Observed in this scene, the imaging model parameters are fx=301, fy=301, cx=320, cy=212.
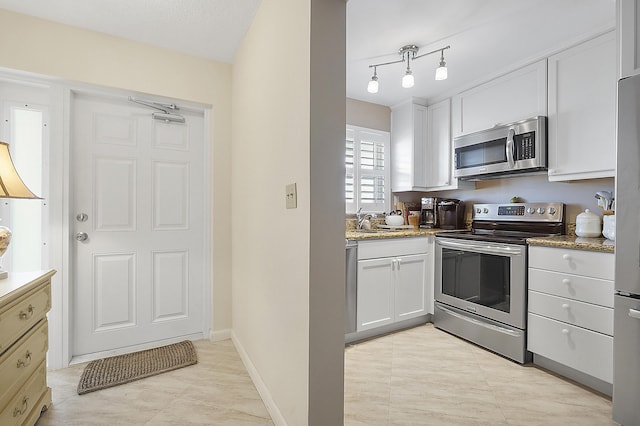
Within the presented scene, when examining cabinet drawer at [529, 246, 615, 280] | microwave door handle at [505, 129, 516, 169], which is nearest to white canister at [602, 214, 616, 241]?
cabinet drawer at [529, 246, 615, 280]

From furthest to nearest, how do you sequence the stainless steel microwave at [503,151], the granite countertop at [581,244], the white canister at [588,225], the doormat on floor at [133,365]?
the stainless steel microwave at [503,151] < the white canister at [588,225] < the doormat on floor at [133,365] < the granite countertop at [581,244]

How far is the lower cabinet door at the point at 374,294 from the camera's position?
100 inches

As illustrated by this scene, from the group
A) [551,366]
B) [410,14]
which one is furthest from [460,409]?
[410,14]

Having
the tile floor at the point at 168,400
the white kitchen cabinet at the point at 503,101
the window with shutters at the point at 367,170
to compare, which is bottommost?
the tile floor at the point at 168,400

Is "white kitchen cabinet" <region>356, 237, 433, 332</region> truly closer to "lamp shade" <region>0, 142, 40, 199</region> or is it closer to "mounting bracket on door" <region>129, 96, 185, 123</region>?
"mounting bracket on door" <region>129, 96, 185, 123</region>

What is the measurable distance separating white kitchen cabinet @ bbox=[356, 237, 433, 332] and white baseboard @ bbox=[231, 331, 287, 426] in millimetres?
930

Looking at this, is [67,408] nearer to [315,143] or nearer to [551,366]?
[315,143]

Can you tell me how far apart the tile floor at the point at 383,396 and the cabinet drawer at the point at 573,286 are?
1.92 feet

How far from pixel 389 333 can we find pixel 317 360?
174 centimetres

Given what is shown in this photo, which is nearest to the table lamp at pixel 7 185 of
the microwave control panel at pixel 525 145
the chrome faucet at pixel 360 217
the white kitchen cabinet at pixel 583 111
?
the chrome faucet at pixel 360 217

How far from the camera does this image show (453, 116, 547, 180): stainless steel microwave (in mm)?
2414

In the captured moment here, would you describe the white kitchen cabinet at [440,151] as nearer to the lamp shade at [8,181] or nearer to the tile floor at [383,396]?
the tile floor at [383,396]

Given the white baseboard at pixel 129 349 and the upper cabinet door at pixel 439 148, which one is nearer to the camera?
the white baseboard at pixel 129 349

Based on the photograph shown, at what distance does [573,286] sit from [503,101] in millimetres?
1664
